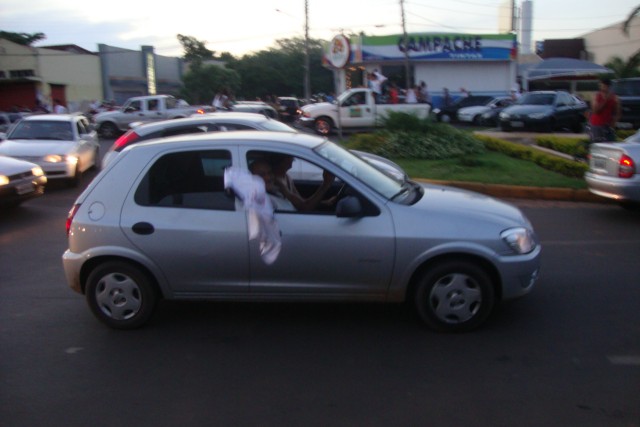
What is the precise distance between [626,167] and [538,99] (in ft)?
49.6

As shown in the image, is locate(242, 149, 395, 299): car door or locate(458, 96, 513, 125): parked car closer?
locate(242, 149, 395, 299): car door

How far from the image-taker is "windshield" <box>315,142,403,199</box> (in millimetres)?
5373

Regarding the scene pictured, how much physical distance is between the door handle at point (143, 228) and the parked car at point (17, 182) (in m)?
5.77

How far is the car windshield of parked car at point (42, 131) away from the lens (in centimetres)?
1429

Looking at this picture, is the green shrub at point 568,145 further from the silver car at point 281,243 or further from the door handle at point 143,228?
the door handle at point 143,228

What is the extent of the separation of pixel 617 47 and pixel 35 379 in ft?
205

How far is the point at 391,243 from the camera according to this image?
5.05 metres

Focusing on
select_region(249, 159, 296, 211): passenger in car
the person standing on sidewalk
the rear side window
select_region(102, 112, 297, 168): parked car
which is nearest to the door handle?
the rear side window

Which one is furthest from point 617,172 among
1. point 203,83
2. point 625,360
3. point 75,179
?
point 203,83

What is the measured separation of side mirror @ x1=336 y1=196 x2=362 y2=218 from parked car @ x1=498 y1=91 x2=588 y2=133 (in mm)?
18889

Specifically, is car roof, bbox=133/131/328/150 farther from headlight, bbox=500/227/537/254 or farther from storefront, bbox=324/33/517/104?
storefront, bbox=324/33/517/104

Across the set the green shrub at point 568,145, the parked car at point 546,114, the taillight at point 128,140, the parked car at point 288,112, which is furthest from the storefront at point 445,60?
the taillight at point 128,140

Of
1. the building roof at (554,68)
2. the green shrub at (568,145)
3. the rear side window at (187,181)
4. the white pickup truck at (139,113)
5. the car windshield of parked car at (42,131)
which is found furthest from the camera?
the building roof at (554,68)

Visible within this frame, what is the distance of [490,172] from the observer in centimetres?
1260
